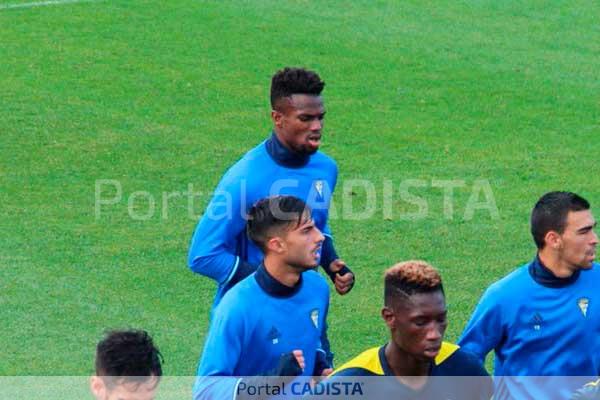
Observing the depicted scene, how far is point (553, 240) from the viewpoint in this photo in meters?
6.12

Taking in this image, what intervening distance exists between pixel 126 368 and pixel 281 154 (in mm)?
2262

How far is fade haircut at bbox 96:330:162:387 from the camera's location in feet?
15.4

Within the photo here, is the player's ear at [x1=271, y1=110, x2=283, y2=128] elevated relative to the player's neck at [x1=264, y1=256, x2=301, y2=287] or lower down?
elevated

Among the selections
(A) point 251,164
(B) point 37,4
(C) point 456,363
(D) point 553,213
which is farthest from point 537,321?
(B) point 37,4

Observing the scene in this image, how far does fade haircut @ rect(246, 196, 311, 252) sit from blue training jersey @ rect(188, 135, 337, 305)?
1.86ft

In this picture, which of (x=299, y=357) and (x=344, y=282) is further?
(x=344, y=282)

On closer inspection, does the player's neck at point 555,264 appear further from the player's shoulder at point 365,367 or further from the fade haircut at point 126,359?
the fade haircut at point 126,359

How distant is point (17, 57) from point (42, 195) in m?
3.93

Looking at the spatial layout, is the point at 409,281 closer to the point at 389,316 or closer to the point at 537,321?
the point at 389,316

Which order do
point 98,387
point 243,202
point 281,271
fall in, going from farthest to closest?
point 243,202 → point 281,271 → point 98,387

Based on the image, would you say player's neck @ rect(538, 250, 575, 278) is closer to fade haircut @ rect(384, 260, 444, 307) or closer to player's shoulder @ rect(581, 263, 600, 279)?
player's shoulder @ rect(581, 263, 600, 279)

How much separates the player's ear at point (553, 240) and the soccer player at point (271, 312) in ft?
3.50

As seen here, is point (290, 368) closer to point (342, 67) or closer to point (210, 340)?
point (210, 340)

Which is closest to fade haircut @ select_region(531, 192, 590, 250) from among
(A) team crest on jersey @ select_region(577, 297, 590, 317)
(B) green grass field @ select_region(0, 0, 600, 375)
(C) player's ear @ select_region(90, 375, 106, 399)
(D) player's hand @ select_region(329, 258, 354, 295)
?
(A) team crest on jersey @ select_region(577, 297, 590, 317)
